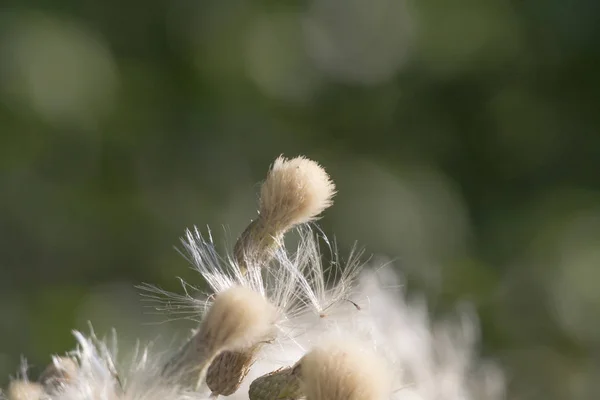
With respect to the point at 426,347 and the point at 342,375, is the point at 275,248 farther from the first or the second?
the point at 426,347

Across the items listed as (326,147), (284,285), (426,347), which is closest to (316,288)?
(284,285)

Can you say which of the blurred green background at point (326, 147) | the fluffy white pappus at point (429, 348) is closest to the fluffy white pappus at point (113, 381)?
the fluffy white pappus at point (429, 348)

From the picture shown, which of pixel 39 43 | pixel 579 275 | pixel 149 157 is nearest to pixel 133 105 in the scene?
pixel 149 157

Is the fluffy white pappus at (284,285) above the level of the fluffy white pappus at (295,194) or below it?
below

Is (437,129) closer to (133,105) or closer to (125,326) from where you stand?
(133,105)

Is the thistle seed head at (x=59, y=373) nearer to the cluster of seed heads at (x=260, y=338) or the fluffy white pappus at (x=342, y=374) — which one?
the cluster of seed heads at (x=260, y=338)

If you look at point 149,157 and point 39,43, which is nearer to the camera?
point 39,43
